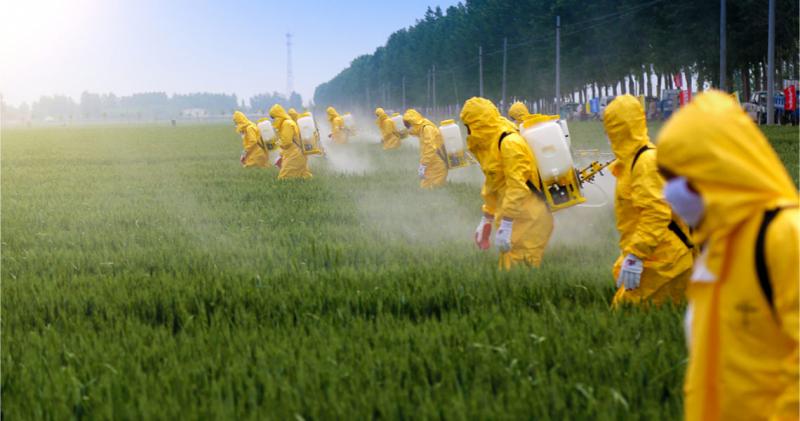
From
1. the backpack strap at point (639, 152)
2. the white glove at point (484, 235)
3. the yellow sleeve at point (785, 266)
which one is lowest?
the white glove at point (484, 235)

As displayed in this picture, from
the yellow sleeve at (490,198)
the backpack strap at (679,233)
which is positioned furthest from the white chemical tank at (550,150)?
the backpack strap at (679,233)

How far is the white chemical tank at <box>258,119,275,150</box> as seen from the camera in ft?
78.3

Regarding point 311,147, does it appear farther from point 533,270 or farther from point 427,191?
point 533,270

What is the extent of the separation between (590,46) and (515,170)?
2310 inches

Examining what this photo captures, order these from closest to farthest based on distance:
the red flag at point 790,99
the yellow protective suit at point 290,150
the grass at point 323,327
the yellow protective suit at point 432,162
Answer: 1. the grass at point 323,327
2. the yellow protective suit at point 432,162
3. the yellow protective suit at point 290,150
4. the red flag at point 790,99

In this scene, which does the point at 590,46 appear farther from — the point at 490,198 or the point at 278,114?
the point at 490,198

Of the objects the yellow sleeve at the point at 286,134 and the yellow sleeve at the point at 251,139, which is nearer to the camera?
the yellow sleeve at the point at 286,134

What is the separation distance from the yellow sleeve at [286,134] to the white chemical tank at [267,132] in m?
2.51

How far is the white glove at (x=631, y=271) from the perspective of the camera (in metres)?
5.82

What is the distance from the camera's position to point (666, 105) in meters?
54.1

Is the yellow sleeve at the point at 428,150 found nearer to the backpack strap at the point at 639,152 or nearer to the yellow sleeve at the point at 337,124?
the backpack strap at the point at 639,152

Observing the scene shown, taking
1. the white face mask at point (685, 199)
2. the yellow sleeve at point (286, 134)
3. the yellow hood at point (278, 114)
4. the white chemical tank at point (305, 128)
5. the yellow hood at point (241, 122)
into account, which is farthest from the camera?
the yellow hood at point (241, 122)

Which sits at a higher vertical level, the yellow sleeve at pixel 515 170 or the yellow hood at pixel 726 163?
the yellow hood at pixel 726 163

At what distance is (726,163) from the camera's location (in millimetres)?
2359
